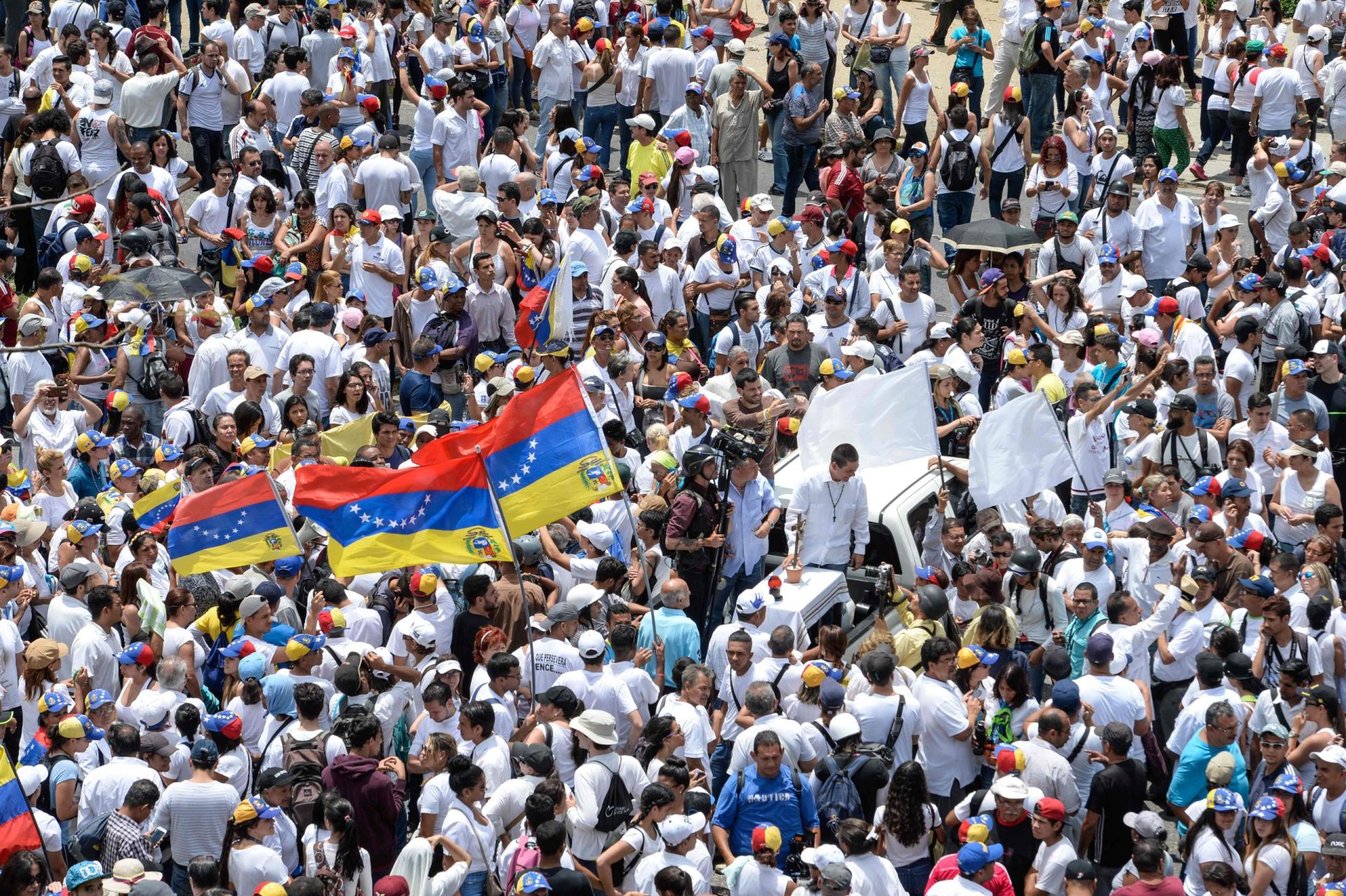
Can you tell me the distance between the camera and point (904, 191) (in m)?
19.2

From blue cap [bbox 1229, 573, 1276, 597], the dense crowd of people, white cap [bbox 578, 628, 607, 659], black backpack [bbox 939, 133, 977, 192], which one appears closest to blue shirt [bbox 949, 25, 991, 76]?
the dense crowd of people

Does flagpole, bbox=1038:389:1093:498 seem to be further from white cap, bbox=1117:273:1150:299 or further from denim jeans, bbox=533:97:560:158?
denim jeans, bbox=533:97:560:158

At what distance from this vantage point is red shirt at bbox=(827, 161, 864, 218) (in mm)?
18859

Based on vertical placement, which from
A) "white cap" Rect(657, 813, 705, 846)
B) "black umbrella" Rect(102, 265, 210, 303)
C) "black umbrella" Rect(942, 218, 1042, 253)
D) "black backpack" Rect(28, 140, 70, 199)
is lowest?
"white cap" Rect(657, 813, 705, 846)

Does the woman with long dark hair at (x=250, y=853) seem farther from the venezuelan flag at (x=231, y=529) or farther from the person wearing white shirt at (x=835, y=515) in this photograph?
the person wearing white shirt at (x=835, y=515)

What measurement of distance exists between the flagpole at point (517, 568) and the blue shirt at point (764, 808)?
1454 mm

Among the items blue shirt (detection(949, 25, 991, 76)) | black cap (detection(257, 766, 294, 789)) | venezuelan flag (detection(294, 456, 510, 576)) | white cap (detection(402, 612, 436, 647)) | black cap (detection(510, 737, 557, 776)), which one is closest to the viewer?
black cap (detection(257, 766, 294, 789))

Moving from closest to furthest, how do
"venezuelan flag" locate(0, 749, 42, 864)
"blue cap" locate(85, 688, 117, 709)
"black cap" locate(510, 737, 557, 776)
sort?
"venezuelan flag" locate(0, 749, 42, 864) → "black cap" locate(510, 737, 557, 776) → "blue cap" locate(85, 688, 117, 709)

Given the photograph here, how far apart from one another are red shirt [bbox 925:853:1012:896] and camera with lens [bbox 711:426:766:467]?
392 centimetres

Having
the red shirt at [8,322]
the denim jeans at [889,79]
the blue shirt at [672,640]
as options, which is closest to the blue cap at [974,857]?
the blue shirt at [672,640]

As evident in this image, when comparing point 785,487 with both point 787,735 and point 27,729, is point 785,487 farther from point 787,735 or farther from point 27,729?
point 27,729

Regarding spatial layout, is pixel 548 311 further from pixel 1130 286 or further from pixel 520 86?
pixel 520 86

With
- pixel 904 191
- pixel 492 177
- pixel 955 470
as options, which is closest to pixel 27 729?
pixel 955 470

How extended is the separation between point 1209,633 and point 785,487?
318 cm
